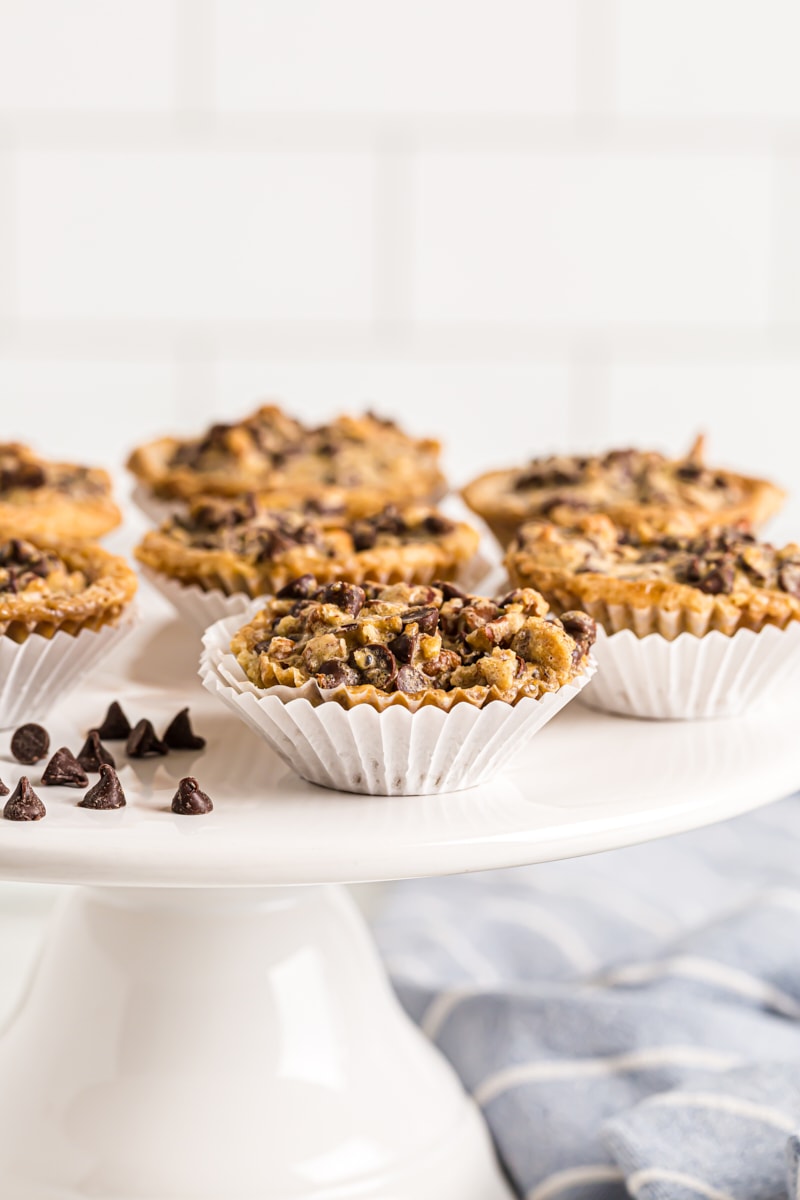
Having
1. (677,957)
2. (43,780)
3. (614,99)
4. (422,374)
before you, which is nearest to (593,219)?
(614,99)

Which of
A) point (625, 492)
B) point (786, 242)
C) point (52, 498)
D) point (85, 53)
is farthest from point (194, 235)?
point (625, 492)

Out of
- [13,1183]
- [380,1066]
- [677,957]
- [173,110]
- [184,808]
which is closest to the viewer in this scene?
[184,808]

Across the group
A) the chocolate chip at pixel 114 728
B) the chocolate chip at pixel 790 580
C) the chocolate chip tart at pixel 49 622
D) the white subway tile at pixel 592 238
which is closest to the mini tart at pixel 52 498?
the chocolate chip tart at pixel 49 622

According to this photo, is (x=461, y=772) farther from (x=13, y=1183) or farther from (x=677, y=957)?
(x=677, y=957)

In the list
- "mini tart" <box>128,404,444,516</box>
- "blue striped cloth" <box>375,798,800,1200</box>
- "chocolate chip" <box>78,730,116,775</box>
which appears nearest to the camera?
"chocolate chip" <box>78,730,116,775</box>

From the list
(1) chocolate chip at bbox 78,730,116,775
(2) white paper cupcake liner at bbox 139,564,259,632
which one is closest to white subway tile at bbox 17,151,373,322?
(2) white paper cupcake liner at bbox 139,564,259,632

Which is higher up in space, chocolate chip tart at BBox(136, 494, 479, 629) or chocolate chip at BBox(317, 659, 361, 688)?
chocolate chip at BBox(317, 659, 361, 688)

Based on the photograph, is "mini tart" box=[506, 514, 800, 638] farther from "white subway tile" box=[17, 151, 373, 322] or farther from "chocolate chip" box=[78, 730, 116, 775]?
"white subway tile" box=[17, 151, 373, 322]
